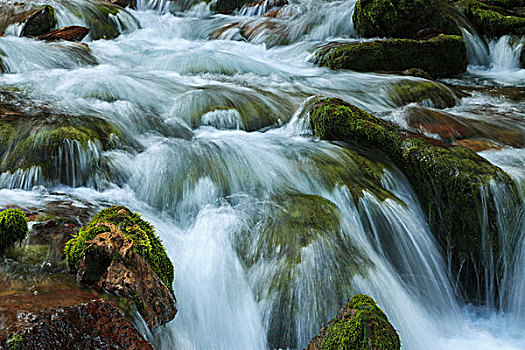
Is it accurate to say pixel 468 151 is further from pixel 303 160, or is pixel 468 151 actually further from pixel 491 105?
pixel 491 105

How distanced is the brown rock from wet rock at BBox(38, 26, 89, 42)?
10129mm

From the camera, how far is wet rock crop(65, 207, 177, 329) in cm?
275

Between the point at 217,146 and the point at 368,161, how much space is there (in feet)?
6.99

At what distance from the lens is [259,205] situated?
16.2 ft

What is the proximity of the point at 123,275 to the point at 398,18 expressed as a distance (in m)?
11.7

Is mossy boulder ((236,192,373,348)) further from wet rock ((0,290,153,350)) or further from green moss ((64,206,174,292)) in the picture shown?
wet rock ((0,290,153,350))

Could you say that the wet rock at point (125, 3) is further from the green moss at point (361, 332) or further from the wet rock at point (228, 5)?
the green moss at point (361, 332)

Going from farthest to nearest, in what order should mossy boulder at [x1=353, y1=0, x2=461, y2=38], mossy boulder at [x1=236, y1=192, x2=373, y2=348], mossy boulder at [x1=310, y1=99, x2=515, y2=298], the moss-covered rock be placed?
mossy boulder at [x1=353, y1=0, x2=461, y2=38] < the moss-covered rock < mossy boulder at [x1=310, y1=99, x2=515, y2=298] < mossy boulder at [x1=236, y1=192, x2=373, y2=348]

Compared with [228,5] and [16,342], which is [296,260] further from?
[228,5]

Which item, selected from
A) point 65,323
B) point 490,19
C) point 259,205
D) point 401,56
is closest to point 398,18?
point 401,56

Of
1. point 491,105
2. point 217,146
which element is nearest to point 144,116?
point 217,146

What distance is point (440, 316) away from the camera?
4.58 m

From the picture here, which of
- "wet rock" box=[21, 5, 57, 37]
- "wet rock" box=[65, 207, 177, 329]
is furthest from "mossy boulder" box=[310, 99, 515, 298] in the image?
"wet rock" box=[21, 5, 57, 37]

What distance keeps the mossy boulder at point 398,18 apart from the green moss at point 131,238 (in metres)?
10.7
